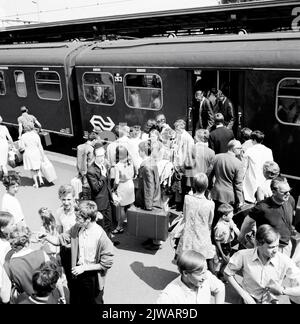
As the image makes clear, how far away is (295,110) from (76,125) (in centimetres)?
650

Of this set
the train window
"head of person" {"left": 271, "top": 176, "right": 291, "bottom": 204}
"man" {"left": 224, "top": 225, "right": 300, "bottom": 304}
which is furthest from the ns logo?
"man" {"left": 224, "top": 225, "right": 300, "bottom": 304}

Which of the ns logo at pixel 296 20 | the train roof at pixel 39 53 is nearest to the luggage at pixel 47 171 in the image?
the train roof at pixel 39 53

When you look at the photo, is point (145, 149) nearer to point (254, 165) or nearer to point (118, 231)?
point (118, 231)

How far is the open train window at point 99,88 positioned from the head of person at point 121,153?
4126 millimetres

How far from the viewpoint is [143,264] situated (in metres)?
5.68

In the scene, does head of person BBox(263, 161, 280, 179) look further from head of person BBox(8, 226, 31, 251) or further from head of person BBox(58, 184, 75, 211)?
head of person BBox(8, 226, 31, 251)

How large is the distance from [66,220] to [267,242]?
7.85 ft

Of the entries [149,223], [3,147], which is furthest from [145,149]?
[3,147]

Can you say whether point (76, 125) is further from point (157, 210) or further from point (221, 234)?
point (221, 234)

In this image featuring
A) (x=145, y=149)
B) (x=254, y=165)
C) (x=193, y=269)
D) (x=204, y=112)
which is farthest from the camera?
(x=204, y=112)

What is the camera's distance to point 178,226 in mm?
4629

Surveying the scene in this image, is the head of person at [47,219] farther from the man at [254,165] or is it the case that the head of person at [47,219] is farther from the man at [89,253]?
the man at [254,165]

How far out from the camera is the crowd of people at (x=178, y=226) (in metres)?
3.07
